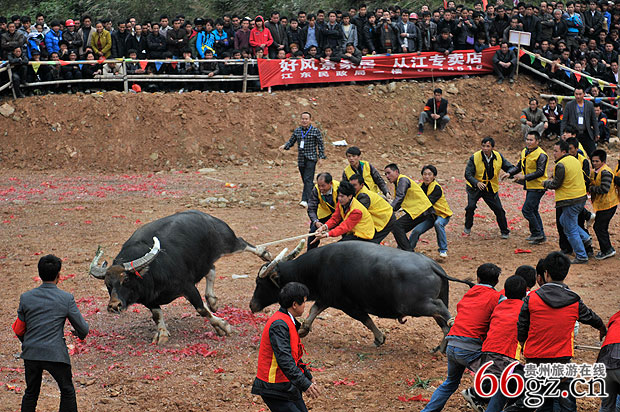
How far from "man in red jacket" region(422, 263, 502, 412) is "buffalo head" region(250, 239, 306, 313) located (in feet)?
10.0

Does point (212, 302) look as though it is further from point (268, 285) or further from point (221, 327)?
point (268, 285)

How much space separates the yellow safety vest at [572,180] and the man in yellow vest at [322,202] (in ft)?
12.1

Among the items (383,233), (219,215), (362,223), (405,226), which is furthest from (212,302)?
(219,215)

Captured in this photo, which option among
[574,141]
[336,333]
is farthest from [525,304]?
[574,141]

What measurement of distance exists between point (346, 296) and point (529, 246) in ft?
17.4

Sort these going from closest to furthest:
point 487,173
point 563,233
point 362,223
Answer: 1. point 362,223
2. point 563,233
3. point 487,173

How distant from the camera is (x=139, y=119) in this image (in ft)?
65.6

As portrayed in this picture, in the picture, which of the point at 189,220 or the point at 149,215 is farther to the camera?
the point at 149,215

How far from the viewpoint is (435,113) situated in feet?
69.3

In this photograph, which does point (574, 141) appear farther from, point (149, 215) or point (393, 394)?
point (149, 215)

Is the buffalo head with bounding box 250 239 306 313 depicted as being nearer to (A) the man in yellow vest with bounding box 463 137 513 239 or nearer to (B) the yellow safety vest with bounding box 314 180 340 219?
(B) the yellow safety vest with bounding box 314 180 340 219

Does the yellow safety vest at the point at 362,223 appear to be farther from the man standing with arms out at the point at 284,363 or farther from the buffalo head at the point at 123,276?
the man standing with arms out at the point at 284,363

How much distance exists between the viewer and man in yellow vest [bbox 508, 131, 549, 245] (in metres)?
12.7

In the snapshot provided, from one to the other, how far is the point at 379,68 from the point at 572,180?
11.2 meters
